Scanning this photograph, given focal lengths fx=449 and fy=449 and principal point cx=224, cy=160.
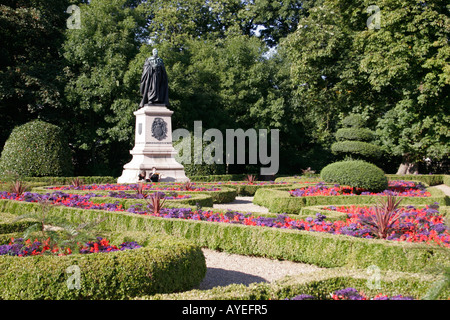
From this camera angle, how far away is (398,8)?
2045cm

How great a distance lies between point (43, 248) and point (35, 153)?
1611 cm

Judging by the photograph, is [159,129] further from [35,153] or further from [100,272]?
[100,272]

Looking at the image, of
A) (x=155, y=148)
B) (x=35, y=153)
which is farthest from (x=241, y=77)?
(x=35, y=153)

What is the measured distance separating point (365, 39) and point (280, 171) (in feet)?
39.6

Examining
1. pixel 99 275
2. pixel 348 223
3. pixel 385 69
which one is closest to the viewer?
pixel 99 275

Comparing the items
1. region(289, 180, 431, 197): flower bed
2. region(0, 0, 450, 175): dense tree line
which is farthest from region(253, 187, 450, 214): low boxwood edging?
region(0, 0, 450, 175): dense tree line

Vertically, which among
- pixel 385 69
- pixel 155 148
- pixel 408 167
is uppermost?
pixel 385 69

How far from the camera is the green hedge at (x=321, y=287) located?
4578mm

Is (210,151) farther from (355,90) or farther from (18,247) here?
(18,247)

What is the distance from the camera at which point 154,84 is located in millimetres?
20797

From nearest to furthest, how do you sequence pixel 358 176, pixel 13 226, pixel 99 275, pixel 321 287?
1. pixel 321 287
2. pixel 99 275
3. pixel 13 226
4. pixel 358 176

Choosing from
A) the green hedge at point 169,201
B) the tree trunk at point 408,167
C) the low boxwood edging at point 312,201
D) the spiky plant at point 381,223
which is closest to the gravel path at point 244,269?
the spiky plant at point 381,223

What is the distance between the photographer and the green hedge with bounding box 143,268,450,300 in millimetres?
4578

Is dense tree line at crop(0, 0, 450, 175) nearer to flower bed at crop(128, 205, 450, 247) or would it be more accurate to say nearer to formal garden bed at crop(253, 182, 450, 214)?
formal garden bed at crop(253, 182, 450, 214)
